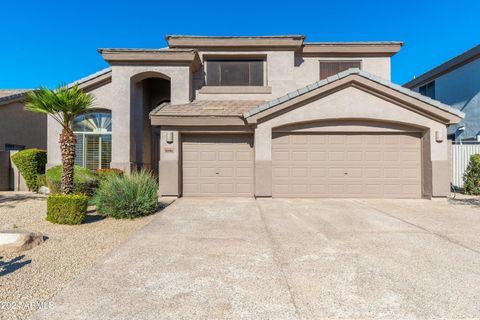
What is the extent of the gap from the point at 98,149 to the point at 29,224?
6703mm

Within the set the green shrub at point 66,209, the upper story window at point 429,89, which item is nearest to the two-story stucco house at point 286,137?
the green shrub at point 66,209

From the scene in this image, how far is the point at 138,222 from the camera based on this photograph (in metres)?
6.62

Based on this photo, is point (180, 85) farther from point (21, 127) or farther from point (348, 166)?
point (21, 127)

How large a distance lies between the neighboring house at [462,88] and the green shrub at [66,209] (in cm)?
1882

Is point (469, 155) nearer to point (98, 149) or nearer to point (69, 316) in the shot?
point (69, 316)

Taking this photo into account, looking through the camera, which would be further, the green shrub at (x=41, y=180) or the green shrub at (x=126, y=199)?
the green shrub at (x=41, y=180)

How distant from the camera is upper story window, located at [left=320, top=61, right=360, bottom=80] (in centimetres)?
1403

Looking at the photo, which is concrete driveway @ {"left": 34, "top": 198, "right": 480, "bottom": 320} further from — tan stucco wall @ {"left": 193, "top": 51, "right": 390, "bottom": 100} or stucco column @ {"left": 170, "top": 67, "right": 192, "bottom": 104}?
tan stucco wall @ {"left": 193, "top": 51, "right": 390, "bottom": 100}

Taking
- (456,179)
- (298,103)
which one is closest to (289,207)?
(298,103)

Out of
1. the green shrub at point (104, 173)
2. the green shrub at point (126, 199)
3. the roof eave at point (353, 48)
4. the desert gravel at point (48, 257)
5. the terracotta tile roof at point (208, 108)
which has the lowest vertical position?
the desert gravel at point (48, 257)

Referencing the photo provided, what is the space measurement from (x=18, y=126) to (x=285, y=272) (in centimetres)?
1894

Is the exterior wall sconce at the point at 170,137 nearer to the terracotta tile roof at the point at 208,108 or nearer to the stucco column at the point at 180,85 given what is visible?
the terracotta tile roof at the point at 208,108

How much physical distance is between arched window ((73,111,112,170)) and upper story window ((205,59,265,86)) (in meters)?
5.59

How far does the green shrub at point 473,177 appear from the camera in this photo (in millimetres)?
10719
